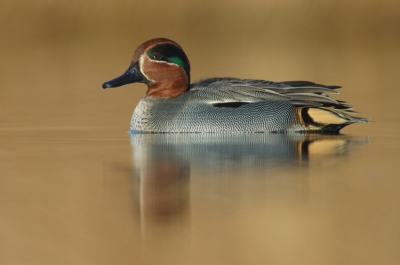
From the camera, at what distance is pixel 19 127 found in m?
9.88

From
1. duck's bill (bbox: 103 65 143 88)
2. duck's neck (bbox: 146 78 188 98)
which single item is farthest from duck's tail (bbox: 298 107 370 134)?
duck's bill (bbox: 103 65 143 88)

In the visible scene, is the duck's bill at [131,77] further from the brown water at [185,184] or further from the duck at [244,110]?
the brown water at [185,184]

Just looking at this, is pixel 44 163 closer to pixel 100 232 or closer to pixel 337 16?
pixel 100 232

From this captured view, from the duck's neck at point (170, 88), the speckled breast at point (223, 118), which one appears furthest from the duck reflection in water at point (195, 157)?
the duck's neck at point (170, 88)

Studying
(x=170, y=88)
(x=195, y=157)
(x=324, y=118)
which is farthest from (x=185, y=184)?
(x=170, y=88)

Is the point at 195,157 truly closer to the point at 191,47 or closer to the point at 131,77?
the point at 131,77

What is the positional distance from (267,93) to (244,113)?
35 centimetres

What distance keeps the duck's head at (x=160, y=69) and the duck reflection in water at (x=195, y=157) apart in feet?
2.41

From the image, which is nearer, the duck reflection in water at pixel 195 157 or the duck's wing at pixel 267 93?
the duck reflection in water at pixel 195 157

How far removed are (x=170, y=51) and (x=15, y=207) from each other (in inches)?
167

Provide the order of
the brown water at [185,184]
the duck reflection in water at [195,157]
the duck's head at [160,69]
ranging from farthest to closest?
the duck's head at [160,69]
the duck reflection in water at [195,157]
the brown water at [185,184]

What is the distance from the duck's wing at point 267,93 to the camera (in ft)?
30.8

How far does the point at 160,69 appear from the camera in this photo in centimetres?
979

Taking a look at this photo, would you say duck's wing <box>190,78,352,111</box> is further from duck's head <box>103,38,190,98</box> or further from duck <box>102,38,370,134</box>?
duck's head <box>103,38,190,98</box>
